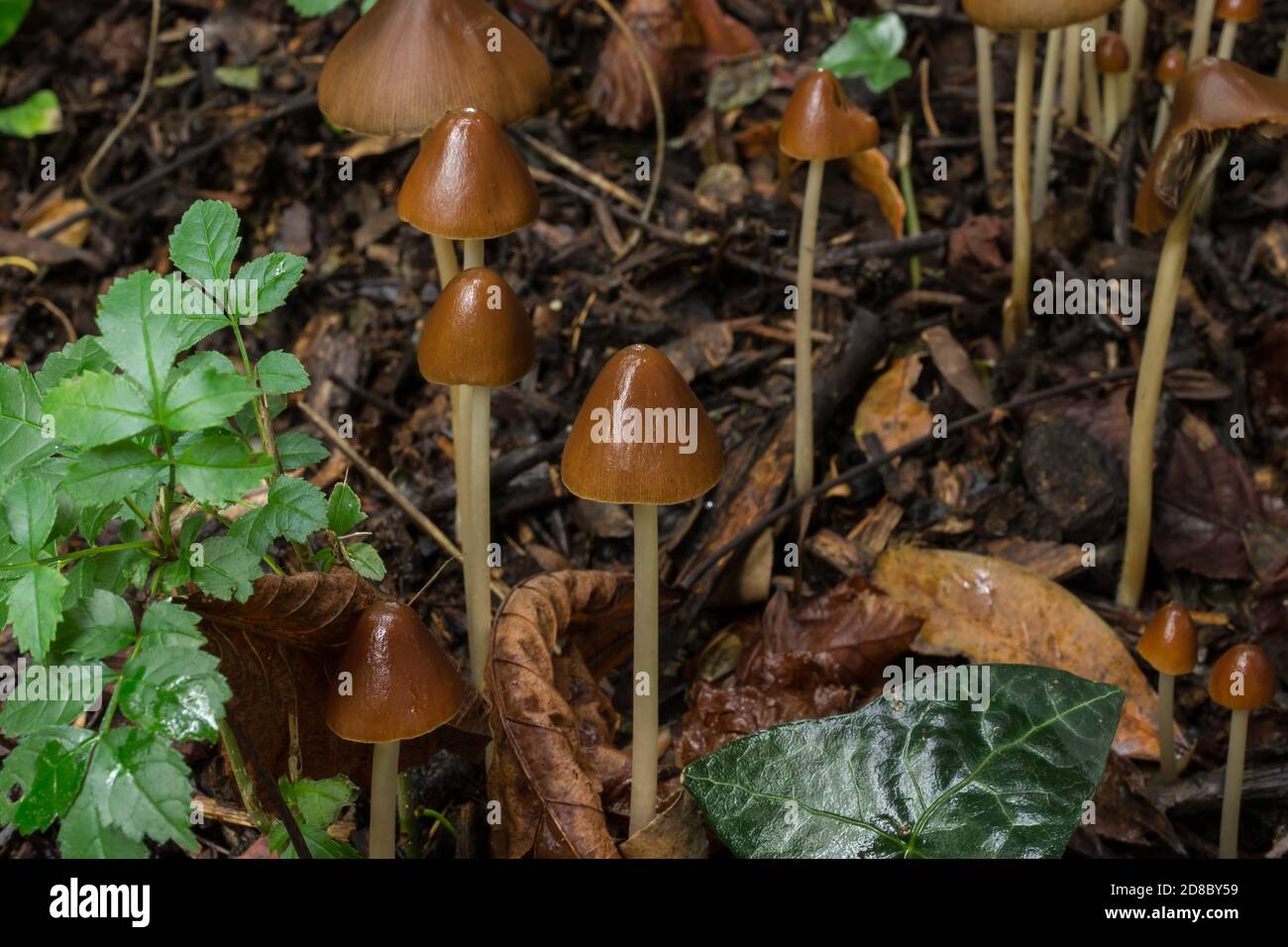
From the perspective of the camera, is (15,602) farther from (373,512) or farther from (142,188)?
(142,188)

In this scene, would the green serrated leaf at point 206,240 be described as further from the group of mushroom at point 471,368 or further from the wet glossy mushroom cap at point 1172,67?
the wet glossy mushroom cap at point 1172,67

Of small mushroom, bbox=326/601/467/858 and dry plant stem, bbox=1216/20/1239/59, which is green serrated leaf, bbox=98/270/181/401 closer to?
small mushroom, bbox=326/601/467/858

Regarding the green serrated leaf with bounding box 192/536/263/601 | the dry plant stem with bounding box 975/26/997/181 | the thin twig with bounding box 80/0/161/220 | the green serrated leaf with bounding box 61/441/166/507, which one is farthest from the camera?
the thin twig with bounding box 80/0/161/220

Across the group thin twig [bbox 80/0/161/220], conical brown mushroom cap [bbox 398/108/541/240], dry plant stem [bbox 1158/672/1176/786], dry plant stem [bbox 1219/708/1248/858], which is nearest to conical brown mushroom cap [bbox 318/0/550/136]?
conical brown mushroom cap [bbox 398/108/541/240]

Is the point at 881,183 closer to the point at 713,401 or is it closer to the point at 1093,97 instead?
the point at 1093,97

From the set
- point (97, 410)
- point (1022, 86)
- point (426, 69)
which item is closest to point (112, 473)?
point (97, 410)

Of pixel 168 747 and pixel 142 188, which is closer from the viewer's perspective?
pixel 168 747
